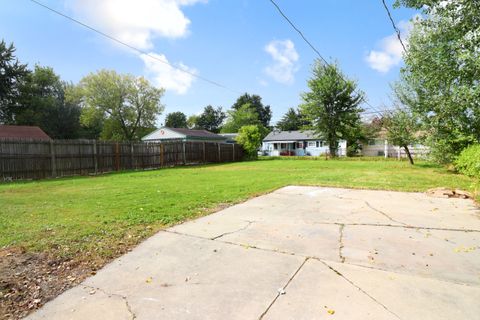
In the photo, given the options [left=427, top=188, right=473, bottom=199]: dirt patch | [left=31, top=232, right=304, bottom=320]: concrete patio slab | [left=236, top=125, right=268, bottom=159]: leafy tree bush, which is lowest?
[left=31, top=232, right=304, bottom=320]: concrete patio slab

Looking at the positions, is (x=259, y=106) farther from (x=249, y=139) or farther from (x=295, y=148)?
(x=249, y=139)

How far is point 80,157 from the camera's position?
43.5ft

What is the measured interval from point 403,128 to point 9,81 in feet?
108

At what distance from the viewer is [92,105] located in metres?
33.3

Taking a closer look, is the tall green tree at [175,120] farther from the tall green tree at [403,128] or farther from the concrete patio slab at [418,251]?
the concrete patio slab at [418,251]

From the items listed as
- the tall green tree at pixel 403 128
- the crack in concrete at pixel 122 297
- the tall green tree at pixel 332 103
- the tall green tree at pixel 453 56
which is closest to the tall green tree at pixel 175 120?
the tall green tree at pixel 332 103

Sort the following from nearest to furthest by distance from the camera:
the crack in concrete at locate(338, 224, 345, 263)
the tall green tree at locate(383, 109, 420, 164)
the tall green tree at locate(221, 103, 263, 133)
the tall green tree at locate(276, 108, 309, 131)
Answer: the crack in concrete at locate(338, 224, 345, 263) < the tall green tree at locate(383, 109, 420, 164) < the tall green tree at locate(221, 103, 263, 133) < the tall green tree at locate(276, 108, 309, 131)

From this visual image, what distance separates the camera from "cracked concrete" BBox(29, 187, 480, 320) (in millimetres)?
2174

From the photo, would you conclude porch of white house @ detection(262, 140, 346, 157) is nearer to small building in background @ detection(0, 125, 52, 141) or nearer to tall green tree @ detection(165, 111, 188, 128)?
tall green tree @ detection(165, 111, 188, 128)

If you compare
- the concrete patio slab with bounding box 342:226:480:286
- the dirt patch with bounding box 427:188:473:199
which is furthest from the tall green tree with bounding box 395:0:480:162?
the concrete patio slab with bounding box 342:226:480:286

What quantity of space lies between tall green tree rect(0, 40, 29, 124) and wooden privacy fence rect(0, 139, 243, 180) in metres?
19.7

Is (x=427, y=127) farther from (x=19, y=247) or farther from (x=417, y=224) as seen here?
(x=19, y=247)

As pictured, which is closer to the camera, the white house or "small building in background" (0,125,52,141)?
"small building in background" (0,125,52,141)

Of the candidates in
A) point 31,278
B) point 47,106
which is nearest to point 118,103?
point 47,106
